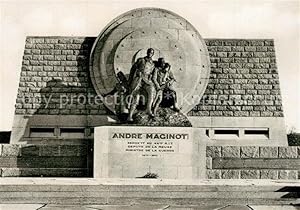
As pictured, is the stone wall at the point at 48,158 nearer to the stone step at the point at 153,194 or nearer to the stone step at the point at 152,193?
the stone step at the point at 152,193

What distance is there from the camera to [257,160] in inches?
543

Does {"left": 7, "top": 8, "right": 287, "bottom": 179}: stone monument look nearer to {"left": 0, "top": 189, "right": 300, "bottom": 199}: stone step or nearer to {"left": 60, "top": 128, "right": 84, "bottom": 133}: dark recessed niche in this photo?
{"left": 60, "top": 128, "right": 84, "bottom": 133}: dark recessed niche

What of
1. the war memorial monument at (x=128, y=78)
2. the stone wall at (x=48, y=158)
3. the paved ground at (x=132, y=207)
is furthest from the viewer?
the war memorial monument at (x=128, y=78)

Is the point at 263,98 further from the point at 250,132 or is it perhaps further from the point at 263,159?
the point at 263,159

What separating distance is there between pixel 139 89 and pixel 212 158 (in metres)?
2.75

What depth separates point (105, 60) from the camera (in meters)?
17.2

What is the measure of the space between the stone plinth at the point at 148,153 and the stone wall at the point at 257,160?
2.65 feet

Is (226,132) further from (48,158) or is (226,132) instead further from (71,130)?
(48,158)

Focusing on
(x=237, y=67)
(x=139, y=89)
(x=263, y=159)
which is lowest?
(x=263, y=159)

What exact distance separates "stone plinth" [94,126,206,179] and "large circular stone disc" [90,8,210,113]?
387cm

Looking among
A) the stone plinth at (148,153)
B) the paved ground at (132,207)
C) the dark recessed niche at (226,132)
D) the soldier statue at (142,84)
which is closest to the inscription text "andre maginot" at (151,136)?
the stone plinth at (148,153)

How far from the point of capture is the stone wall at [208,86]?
56.3ft

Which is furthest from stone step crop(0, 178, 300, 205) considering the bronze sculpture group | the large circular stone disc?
the large circular stone disc

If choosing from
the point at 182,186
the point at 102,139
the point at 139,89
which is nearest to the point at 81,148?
the point at 102,139
